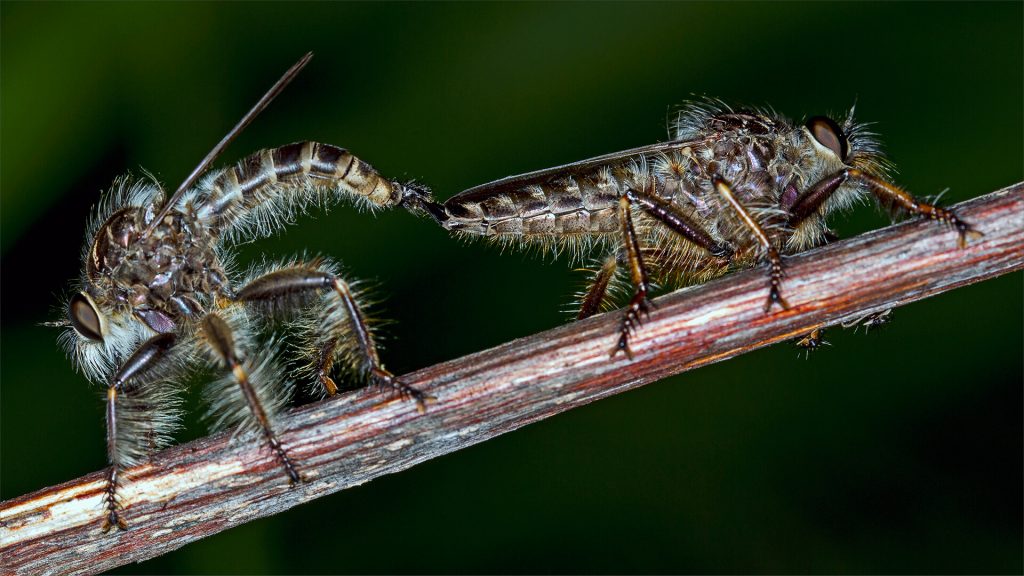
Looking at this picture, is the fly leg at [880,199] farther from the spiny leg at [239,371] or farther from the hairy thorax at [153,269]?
the hairy thorax at [153,269]

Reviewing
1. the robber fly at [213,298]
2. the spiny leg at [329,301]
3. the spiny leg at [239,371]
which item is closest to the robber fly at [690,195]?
the robber fly at [213,298]

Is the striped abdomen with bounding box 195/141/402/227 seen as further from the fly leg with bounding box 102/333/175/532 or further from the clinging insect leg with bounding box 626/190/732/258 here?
the clinging insect leg with bounding box 626/190/732/258

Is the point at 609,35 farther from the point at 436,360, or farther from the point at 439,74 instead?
the point at 436,360

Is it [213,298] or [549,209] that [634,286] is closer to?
[549,209]

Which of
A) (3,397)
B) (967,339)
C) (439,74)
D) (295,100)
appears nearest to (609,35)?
(439,74)

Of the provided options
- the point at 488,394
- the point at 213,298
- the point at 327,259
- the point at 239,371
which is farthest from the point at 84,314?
the point at 488,394

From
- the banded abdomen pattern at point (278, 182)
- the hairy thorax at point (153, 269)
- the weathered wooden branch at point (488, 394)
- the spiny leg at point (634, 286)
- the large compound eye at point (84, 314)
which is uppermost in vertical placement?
the banded abdomen pattern at point (278, 182)

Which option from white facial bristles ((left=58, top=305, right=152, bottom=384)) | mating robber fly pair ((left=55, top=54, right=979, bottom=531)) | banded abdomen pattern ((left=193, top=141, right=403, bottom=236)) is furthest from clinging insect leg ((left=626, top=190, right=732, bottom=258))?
white facial bristles ((left=58, top=305, right=152, bottom=384))
